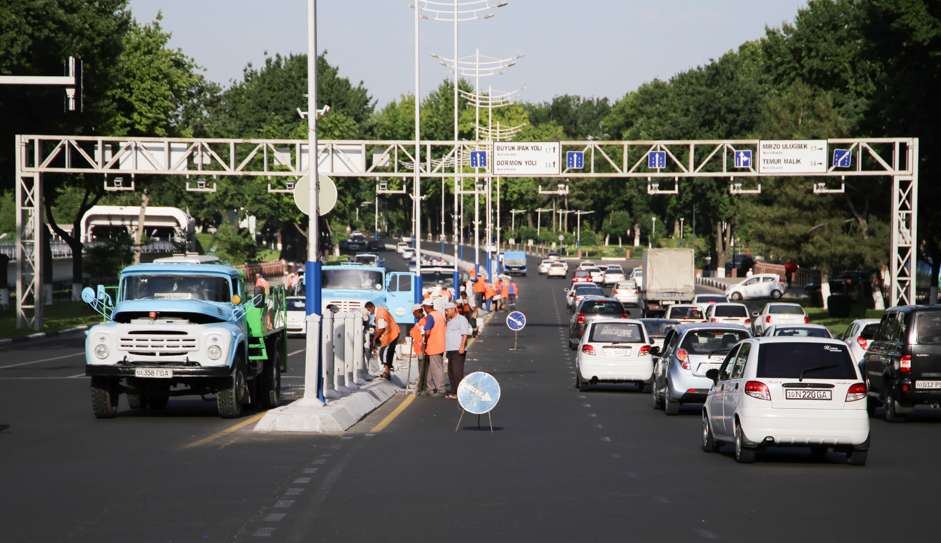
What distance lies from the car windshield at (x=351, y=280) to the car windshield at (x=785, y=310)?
543 inches

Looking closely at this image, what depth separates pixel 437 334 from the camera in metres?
30.0

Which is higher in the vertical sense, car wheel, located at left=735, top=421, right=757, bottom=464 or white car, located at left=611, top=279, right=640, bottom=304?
car wheel, located at left=735, top=421, right=757, bottom=464

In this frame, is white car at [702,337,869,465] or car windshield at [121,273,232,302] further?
car windshield at [121,273,232,302]

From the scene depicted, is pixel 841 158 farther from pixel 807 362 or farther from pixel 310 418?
pixel 807 362

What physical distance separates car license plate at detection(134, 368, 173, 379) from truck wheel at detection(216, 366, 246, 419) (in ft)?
3.28

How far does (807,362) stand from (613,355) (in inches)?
599

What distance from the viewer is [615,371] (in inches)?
1316

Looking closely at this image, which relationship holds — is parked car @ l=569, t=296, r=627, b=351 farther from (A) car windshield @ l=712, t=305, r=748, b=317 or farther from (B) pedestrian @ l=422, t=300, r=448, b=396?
(B) pedestrian @ l=422, t=300, r=448, b=396

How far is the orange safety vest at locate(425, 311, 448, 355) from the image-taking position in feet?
98.2

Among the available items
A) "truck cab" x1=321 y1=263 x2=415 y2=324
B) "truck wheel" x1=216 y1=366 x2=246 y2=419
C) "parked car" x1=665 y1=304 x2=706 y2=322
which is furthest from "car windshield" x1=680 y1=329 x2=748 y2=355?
"parked car" x1=665 y1=304 x2=706 y2=322

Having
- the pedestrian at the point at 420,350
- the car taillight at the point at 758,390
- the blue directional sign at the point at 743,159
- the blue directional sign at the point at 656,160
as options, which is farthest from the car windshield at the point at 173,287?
the blue directional sign at the point at 743,159

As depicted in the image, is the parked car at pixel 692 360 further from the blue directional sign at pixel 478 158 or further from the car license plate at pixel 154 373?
the blue directional sign at pixel 478 158

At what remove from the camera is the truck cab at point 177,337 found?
23062 millimetres

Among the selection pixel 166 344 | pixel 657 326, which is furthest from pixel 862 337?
pixel 166 344
